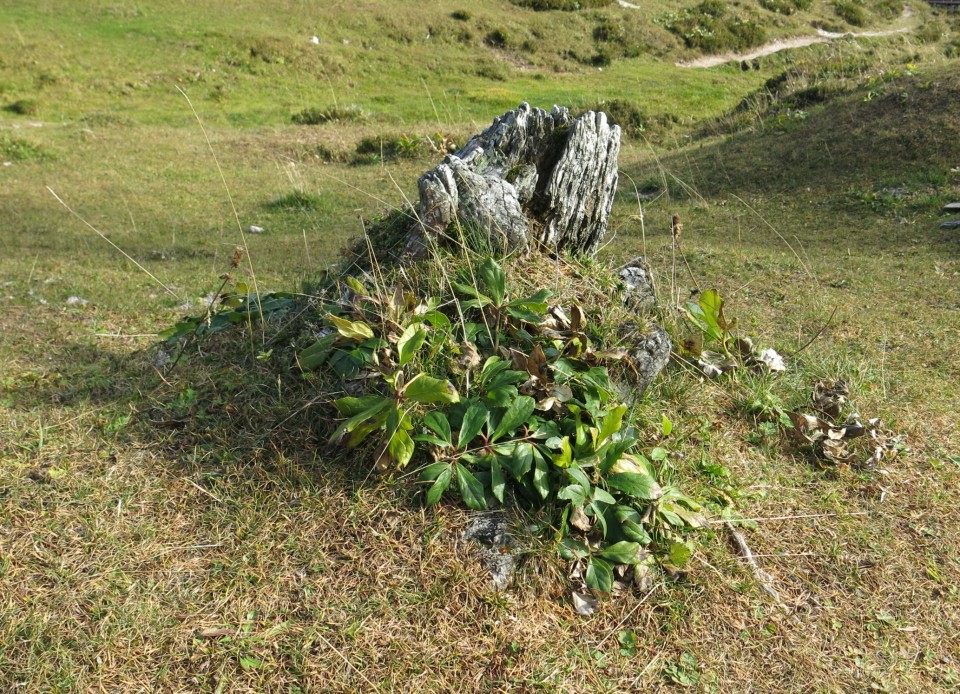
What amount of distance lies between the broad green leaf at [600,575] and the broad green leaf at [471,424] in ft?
2.22

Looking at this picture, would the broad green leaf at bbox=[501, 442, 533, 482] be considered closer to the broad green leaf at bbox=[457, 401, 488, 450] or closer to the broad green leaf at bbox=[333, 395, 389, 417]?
the broad green leaf at bbox=[457, 401, 488, 450]

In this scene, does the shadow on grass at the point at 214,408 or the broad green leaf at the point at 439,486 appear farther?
the shadow on grass at the point at 214,408

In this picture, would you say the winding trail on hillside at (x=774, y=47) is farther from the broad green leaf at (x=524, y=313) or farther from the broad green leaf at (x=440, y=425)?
the broad green leaf at (x=440, y=425)

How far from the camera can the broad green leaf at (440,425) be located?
308cm

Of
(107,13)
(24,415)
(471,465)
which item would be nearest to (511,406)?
(471,465)

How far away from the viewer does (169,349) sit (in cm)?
397

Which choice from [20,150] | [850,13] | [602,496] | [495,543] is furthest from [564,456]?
[850,13]

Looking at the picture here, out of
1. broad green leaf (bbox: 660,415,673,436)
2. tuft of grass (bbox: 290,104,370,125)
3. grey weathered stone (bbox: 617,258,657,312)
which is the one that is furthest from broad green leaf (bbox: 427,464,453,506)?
tuft of grass (bbox: 290,104,370,125)

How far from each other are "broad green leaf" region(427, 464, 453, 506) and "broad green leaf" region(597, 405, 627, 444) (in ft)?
2.11

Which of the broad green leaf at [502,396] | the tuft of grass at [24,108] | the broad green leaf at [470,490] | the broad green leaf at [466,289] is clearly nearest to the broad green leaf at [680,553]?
the broad green leaf at [470,490]

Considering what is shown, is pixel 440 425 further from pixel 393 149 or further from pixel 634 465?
pixel 393 149

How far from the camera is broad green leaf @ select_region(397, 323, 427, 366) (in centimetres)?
314

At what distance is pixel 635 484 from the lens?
3072 millimetres

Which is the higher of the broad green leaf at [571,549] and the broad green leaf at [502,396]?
the broad green leaf at [502,396]
